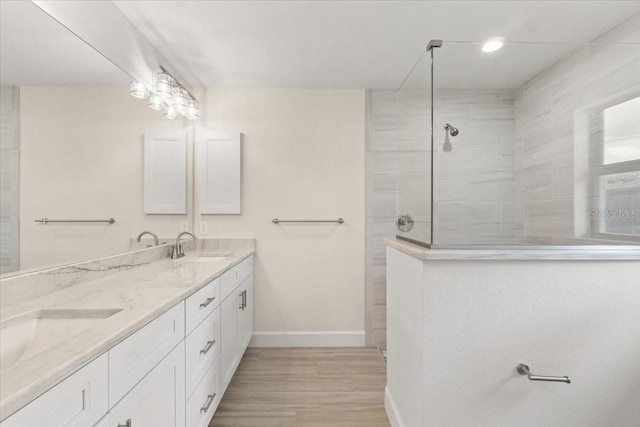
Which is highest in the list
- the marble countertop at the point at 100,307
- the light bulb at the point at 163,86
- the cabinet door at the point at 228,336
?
the light bulb at the point at 163,86

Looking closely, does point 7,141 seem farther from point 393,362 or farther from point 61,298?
point 393,362

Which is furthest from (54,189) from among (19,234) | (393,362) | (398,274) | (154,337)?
(393,362)

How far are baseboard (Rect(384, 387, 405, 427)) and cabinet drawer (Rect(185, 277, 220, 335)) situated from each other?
1.13 meters

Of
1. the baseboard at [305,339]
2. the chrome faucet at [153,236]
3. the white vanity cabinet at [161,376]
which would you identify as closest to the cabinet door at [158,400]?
the white vanity cabinet at [161,376]

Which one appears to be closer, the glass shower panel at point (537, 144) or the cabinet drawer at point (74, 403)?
the cabinet drawer at point (74, 403)

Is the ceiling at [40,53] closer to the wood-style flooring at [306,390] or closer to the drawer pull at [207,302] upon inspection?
the drawer pull at [207,302]

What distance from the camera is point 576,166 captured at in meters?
1.51

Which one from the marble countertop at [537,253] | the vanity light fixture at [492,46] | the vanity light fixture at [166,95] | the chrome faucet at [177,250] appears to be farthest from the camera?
the chrome faucet at [177,250]

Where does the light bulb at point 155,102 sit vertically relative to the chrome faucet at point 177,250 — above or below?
above

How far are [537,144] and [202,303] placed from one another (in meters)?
A: 1.82

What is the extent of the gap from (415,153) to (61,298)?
169 centimetres

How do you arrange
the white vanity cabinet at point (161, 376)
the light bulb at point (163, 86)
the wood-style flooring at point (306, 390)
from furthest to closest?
the light bulb at point (163, 86)
the wood-style flooring at point (306, 390)
the white vanity cabinet at point (161, 376)

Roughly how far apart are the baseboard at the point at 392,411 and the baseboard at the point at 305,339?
93cm

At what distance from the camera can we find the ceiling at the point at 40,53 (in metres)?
1.19
